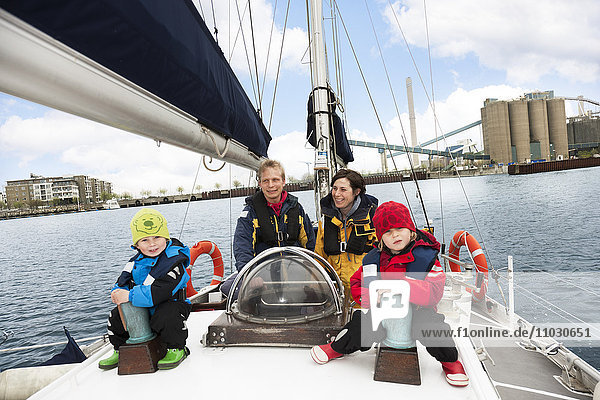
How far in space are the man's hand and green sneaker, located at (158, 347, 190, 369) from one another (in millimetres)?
367

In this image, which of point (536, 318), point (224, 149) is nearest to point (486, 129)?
point (536, 318)

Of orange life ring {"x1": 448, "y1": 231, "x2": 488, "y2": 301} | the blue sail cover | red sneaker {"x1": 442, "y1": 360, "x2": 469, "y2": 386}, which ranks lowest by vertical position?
orange life ring {"x1": 448, "y1": 231, "x2": 488, "y2": 301}

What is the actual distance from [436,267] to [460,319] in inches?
75.6

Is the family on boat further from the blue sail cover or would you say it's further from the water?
the water

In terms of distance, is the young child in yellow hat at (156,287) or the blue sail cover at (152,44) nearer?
the blue sail cover at (152,44)

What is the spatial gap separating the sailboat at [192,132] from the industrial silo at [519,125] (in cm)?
7309

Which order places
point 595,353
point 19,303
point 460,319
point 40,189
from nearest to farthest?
point 460,319
point 595,353
point 19,303
point 40,189

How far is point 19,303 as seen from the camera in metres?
10.6

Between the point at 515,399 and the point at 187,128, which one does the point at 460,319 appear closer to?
the point at 515,399

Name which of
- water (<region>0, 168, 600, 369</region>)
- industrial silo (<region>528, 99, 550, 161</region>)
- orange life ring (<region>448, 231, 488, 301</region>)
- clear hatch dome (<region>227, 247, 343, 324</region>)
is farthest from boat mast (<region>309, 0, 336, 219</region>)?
industrial silo (<region>528, 99, 550, 161</region>)

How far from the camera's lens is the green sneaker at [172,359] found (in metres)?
1.78

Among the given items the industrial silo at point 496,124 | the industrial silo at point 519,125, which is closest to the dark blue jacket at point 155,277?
the industrial silo at point 496,124

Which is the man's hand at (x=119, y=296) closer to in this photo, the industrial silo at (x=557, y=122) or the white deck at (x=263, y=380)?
the white deck at (x=263, y=380)

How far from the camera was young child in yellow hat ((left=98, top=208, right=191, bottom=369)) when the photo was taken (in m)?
1.74
